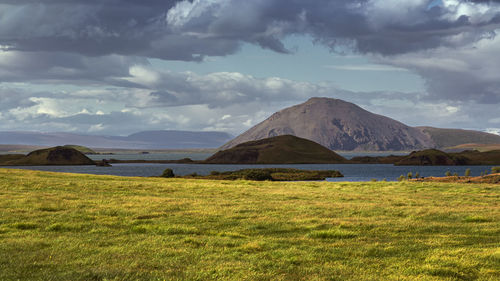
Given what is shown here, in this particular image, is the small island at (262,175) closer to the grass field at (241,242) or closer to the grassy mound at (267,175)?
the grassy mound at (267,175)

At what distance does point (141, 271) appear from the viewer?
12.9m

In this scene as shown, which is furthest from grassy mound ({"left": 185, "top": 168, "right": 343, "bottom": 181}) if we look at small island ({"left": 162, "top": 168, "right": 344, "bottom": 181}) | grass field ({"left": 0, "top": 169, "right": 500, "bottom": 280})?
grass field ({"left": 0, "top": 169, "right": 500, "bottom": 280})

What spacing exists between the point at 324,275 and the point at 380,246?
198 inches

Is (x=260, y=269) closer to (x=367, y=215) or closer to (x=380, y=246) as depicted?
(x=380, y=246)

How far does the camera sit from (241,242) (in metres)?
17.5

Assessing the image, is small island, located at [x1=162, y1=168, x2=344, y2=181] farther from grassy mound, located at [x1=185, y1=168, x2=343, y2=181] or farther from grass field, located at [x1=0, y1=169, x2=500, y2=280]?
grass field, located at [x1=0, y1=169, x2=500, y2=280]

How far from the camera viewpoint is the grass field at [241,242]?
13156 millimetres

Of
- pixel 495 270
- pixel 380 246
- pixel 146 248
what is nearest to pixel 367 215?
pixel 380 246

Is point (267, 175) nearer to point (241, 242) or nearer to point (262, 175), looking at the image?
point (262, 175)

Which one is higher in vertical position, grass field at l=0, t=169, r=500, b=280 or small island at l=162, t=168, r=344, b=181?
grass field at l=0, t=169, r=500, b=280

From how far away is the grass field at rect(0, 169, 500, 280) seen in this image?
1316cm

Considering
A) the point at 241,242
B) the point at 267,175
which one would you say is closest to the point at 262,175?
the point at 267,175

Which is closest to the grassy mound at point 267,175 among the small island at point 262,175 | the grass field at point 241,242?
the small island at point 262,175

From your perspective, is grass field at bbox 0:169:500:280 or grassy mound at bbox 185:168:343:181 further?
grassy mound at bbox 185:168:343:181
